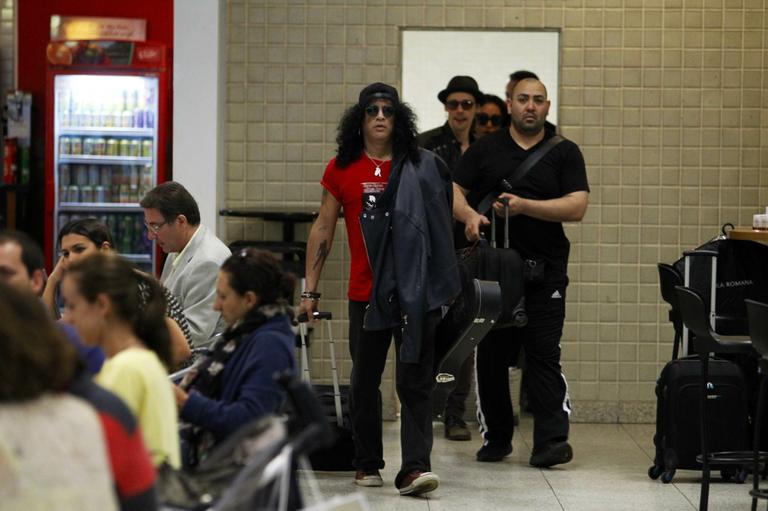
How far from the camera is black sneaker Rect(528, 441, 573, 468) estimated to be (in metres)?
6.33

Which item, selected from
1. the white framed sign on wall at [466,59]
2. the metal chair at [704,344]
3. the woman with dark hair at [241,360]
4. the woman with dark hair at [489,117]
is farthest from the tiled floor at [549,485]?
the woman with dark hair at [241,360]

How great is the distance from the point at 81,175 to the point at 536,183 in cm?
418

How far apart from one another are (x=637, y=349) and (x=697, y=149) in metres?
1.16

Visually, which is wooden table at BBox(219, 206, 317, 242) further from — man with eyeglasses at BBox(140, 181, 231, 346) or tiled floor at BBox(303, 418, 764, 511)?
man with eyeglasses at BBox(140, 181, 231, 346)

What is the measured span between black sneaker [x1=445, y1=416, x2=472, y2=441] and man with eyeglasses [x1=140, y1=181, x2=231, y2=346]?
248 centimetres

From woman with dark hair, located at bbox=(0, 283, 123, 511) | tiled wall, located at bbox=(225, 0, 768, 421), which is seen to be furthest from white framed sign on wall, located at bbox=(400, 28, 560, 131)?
woman with dark hair, located at bbox=(0, 283, 123, 511)

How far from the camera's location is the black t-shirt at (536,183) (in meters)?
6.39

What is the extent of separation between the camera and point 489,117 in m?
7.46

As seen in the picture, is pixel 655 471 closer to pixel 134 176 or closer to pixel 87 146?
Answer: pixel 134 176

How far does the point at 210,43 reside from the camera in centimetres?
739

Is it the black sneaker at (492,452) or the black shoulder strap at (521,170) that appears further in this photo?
the black sneaker at (492,452)

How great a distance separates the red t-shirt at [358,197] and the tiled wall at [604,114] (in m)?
1.82

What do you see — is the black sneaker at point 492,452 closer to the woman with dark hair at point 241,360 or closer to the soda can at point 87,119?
the woman with dark hair at point 241,360

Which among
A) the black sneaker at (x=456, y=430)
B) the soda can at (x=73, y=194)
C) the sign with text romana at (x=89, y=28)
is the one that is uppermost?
the sign with text romana at (x=89, y=28)
